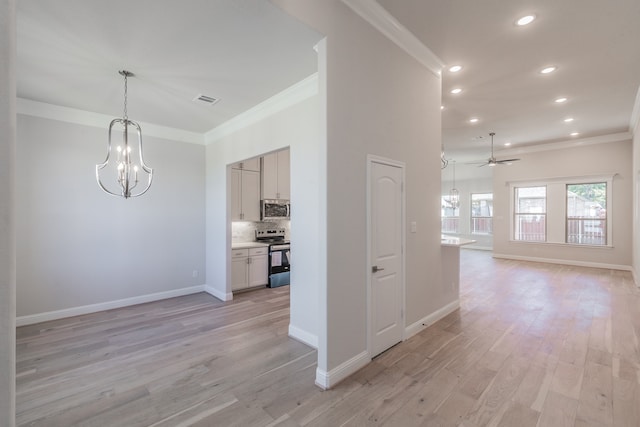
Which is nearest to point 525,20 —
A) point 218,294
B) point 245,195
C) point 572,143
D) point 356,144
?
point 356,144

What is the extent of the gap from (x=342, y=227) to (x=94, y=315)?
4257mm

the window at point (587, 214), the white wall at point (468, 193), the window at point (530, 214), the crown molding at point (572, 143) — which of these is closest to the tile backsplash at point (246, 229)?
the window at point (530, 214)

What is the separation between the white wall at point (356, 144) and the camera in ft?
8.20

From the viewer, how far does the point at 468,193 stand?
11836mm

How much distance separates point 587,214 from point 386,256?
26.3 ft

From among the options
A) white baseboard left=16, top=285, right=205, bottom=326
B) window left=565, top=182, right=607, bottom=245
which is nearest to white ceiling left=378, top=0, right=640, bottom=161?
window left=565, top=182, right=607, bottom=245

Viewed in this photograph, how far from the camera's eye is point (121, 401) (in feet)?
7.76

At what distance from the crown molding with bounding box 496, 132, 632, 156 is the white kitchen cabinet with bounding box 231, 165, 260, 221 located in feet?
25.8

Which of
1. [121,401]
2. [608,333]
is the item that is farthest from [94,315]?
[608,333]

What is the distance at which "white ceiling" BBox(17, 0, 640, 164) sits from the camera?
238 centimetres

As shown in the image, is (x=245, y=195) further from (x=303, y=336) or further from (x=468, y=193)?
(x=468, y=193)

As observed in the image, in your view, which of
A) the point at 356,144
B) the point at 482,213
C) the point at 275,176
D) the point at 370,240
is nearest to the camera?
the point at 356,144

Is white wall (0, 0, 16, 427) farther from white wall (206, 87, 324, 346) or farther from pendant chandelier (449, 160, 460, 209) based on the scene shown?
pendant chandelier (449, 160, 460, 209)

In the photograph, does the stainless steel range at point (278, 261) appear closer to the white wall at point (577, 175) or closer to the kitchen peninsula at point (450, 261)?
the kitchen peninsula at point (450, 261)
